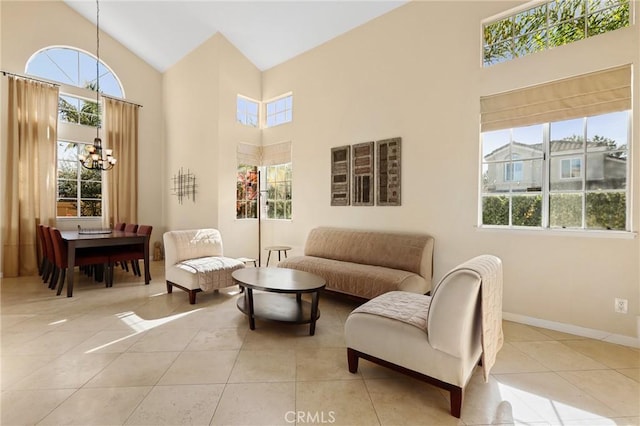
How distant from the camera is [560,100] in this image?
9.48 feet

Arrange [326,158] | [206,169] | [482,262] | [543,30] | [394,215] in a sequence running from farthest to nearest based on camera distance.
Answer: [206,169] < [326,158] < [394,215] < [543,30] < [482,262]

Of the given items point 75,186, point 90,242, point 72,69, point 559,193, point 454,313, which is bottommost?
point 454,313

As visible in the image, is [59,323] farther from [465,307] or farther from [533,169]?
[533,169]

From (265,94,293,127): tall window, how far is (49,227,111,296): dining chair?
3.72 metres

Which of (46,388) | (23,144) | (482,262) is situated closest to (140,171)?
(23,144)

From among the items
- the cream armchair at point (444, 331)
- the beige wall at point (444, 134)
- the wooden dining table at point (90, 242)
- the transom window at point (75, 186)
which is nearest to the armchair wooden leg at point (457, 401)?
the cream armchair at point (444, 331)

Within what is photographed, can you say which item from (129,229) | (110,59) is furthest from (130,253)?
(110,59)

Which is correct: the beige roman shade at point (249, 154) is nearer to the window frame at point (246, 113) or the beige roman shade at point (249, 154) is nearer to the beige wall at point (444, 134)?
the window frame at point (246, 113)

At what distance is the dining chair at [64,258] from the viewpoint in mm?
3916

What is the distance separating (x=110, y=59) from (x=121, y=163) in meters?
2.15

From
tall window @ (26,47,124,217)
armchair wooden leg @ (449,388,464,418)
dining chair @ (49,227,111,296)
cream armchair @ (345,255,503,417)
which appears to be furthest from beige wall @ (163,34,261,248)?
armchair wooden leg @ (449,388,464,418)

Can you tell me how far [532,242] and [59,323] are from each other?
16.2 feet

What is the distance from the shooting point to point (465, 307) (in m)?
1.66

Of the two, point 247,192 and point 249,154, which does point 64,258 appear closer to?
point 247,192
